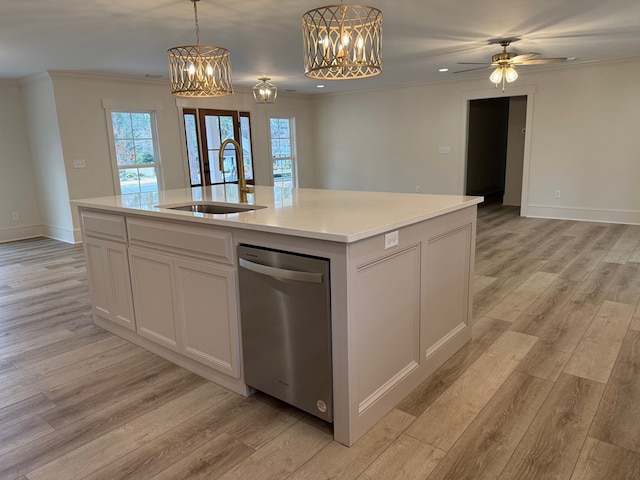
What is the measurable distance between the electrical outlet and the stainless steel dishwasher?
0.31 m

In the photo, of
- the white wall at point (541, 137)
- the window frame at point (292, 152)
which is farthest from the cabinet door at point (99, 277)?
the white wall at point (541, 137)

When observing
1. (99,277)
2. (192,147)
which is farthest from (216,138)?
(99,277)

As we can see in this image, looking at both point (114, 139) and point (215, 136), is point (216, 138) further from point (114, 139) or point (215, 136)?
point (114, 139)

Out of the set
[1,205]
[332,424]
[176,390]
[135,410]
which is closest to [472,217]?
[332,424]

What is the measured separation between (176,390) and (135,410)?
230mm

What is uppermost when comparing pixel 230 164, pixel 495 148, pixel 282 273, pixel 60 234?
pixel 495 148

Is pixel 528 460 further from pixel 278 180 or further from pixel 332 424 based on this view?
pixel 278 180

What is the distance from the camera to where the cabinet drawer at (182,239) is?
7.06ft

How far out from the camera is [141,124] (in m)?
6.76

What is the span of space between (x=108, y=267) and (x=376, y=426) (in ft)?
6.57

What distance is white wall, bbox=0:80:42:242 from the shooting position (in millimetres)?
6254

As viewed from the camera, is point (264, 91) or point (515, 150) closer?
point (264, 91)

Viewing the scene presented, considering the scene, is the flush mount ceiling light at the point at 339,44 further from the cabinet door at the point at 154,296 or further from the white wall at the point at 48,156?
the white wall at the point at 48,156

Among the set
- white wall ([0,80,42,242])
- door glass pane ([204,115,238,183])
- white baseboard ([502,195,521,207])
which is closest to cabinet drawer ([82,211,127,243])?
white wall ([0,80,42,242])
